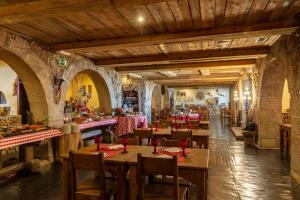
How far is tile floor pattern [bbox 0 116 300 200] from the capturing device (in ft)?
11.7

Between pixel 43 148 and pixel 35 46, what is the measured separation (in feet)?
7.46

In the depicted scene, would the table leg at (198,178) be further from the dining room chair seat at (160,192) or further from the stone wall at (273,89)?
the stone wall at (273,89)

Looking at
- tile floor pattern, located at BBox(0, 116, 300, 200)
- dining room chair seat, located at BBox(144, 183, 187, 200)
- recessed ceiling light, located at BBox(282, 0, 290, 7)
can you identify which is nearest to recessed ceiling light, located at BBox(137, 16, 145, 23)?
recessed ceiling light, located at BBox(282, 0, 290, 7)

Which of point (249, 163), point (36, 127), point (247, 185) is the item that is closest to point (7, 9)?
point (36, 127)

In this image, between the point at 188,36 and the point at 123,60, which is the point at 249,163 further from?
the point at 123,60

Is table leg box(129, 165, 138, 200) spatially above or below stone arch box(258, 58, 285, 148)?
below


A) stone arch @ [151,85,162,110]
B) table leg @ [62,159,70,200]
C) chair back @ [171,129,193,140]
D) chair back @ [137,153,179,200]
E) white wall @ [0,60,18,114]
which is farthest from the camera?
stone arch @ [151,85,162,110]

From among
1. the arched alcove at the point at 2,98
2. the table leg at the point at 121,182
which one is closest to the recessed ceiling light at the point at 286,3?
the table leg at the point at 121,182

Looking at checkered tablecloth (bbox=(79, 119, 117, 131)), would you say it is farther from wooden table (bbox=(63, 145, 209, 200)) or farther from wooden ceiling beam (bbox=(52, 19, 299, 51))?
wooden table (bbox=(63, 145, 209, 200))

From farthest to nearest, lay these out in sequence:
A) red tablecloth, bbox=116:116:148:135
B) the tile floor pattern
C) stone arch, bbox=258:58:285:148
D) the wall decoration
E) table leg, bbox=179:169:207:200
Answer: the wall decoration → red tablecloth, bbox=116:116:148:135 → stone arch, bbox=258:58:285:148 → the tile floor pattern → table leg, bbox=179:169:207:200

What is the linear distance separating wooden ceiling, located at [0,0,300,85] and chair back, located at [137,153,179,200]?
1.75 m

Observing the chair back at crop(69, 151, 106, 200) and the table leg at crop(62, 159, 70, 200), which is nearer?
the chair back at crop(69, 151, 106, 200)

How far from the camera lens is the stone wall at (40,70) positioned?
448 centimetres

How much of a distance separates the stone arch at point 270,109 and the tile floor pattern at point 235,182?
3.15 feet
